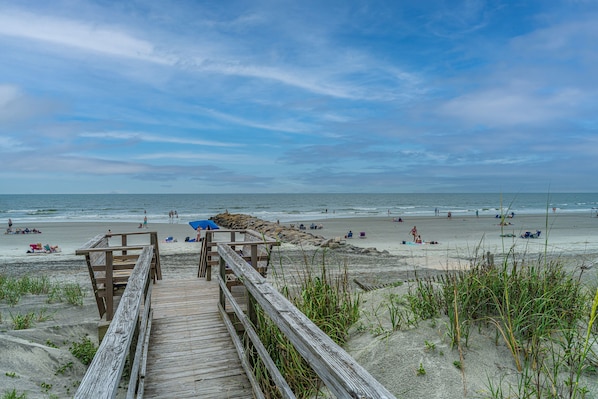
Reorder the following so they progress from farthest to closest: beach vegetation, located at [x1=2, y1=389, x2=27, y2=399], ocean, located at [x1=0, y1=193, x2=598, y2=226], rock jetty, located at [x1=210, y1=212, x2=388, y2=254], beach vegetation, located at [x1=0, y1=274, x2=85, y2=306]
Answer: ocean, located at [x1=0, y1=193, x2=598, y2=226] < rock jetty, located at [x1=210, y1=212, x2=388, y2=254] < beach vegetation, located at [x1=0, y1=274, x2=85, y2=306] < beach vegetation, located at [x1=2, y1=389, x2=27, y2=399]

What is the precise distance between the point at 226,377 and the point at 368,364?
138 cm

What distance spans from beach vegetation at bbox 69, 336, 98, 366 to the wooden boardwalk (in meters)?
0.88

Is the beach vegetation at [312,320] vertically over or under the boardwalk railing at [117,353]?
under

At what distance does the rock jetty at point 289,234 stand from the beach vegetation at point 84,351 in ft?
9.17

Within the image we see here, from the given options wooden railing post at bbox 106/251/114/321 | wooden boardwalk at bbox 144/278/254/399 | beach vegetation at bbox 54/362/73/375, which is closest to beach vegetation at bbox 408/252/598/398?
wooden boardwalk at bbox 144/278/254/399

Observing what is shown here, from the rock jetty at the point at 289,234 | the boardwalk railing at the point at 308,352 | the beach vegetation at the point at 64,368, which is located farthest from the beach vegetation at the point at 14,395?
the rock jetty at the point at 289,234

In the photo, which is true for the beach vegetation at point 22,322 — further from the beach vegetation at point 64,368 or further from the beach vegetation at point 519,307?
the beach vegetation at point 519,307

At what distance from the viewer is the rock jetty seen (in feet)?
59.7

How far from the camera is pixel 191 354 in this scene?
4.14 meters

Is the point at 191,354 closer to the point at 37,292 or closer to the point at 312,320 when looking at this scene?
the point at 312,320

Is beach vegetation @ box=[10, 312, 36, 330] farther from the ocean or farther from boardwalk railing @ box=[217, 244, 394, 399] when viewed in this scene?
the ocean

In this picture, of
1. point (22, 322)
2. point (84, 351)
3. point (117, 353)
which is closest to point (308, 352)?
point (117, 353)

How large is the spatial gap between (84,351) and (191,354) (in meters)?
1.96

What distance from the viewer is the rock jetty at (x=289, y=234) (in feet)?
59.7
